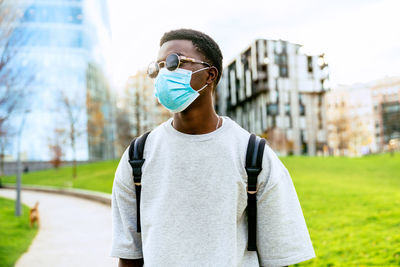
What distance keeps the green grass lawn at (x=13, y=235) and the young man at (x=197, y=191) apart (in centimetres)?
581

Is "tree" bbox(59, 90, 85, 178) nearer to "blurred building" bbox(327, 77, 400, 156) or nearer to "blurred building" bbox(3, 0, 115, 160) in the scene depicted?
"blurred building" bbox(3, 0, 115, 160)

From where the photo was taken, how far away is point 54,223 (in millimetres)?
11141

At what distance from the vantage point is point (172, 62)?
1.83 m

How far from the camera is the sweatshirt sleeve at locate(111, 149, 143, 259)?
188 cm

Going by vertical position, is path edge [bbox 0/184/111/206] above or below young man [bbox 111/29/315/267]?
below

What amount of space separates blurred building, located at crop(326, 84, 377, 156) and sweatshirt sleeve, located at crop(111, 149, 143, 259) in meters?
55.0

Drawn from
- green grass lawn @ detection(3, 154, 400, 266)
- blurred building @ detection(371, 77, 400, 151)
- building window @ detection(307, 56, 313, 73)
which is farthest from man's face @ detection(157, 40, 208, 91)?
blurred building @ detection(371, 77, 400, 151)

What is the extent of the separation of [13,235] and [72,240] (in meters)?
1.65

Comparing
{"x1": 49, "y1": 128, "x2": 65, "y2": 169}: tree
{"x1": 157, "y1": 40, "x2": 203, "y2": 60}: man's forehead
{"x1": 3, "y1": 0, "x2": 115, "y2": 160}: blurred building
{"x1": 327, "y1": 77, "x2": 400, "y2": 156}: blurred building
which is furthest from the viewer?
{"x1": 327, "y1": 77, "x2": 400, "y2": 156}: blurred building

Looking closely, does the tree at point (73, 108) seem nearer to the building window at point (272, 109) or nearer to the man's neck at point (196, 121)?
the building window at point (272, 109)

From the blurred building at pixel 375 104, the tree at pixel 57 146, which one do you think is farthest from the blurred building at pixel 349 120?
the tree at pixel 57 146

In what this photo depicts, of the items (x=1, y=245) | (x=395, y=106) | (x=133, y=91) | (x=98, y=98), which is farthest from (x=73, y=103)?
(x=395, y=106)

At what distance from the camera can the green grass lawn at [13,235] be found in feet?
22.9

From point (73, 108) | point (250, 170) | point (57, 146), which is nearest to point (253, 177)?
point (250, 170)
